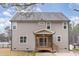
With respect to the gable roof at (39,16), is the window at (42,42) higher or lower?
lower

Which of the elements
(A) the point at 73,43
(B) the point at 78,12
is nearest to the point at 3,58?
(A) the point at 73,43

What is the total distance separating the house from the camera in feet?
9.32

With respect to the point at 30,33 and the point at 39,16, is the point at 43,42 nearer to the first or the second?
the point at 30,33

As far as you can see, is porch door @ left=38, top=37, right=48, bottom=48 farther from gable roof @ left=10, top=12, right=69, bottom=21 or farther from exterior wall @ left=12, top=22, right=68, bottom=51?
gable roof @ left=10, top=12, right=69, bottom=21

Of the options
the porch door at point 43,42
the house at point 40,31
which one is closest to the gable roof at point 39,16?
the house at point 40,31

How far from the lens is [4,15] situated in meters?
2.84

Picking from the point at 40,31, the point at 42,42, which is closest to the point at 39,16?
the point at 40,31

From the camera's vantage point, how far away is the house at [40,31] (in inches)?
112

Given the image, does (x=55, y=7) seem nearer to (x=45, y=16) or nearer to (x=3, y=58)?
(x=45, y=16)

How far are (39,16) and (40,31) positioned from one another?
0.56 ft

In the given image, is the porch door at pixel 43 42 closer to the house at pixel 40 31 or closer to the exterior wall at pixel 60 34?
the house at pixel 40 31

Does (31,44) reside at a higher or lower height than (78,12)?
lower

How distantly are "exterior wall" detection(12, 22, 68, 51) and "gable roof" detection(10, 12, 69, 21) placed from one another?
58mm

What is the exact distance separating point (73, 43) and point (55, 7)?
45cm
